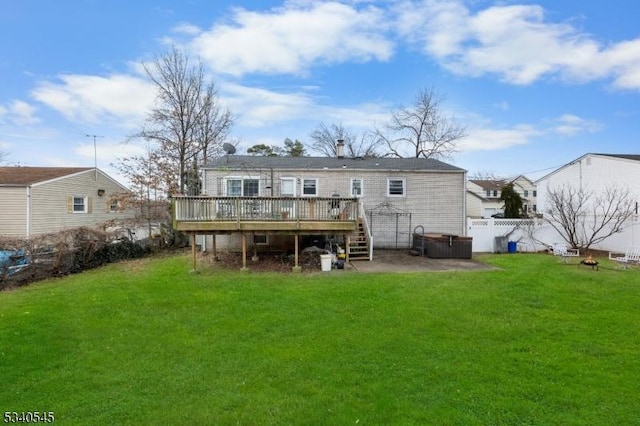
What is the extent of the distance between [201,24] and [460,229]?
45.5 ft

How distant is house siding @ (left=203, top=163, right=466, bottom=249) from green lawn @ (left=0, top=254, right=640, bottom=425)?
6.45 meters

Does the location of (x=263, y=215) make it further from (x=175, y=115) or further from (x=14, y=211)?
(x=14, y=211)

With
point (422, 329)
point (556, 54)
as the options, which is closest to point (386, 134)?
point (556, 54)

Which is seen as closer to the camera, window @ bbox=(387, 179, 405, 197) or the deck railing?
the deck railing

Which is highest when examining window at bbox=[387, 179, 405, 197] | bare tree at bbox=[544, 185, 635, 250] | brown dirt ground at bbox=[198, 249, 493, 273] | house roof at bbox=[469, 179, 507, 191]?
house roof at bbox=[469, 179, 507, 191]

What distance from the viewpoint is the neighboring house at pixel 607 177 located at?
15.9 metres

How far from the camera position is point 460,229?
16.5 metres

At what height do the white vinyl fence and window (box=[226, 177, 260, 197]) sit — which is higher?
window (box=[226, 177, 260, 197])

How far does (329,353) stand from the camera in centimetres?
540

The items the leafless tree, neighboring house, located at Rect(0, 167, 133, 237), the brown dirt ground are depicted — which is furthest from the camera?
the leafless tree

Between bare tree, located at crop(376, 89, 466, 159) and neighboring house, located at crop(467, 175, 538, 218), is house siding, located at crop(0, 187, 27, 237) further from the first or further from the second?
neighboring house, located at crop(467, 175, 538, 218)

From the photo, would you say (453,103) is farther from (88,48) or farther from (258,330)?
(258,330)

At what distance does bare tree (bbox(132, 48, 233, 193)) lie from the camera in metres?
19.9

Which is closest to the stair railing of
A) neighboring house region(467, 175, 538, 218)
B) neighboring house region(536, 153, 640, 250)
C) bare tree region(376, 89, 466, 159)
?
neighboring house region(536, 153, 640, 250)
